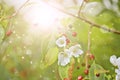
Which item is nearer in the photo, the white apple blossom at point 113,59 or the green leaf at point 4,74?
the white apple blossom at point 113,59

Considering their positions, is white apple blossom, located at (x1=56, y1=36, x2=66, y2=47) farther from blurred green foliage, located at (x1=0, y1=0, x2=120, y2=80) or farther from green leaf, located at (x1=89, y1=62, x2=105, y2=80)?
green leaf, located at (x1=89, y1=62, x2=105, y2=80)

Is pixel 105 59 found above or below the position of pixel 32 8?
below

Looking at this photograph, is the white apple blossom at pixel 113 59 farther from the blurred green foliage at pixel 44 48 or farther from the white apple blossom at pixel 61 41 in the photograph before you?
the white apple blossom at pixel 61 41

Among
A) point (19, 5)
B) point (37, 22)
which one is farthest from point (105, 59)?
point (19, 5)

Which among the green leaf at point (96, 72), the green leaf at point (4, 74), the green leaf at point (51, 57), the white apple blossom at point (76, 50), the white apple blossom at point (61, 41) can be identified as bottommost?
the green leaf at point (4, 74)

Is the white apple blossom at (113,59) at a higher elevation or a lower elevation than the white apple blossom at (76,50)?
lower

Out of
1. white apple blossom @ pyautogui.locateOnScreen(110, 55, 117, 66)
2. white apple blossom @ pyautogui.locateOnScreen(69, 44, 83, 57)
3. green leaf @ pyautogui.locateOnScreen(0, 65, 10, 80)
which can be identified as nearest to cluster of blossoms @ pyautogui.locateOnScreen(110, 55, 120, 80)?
white apple blossom @ pyautogui.locateOnScreen(110, 55, 117, 66)

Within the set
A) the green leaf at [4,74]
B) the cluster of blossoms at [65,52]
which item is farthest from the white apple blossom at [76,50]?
the green leaf at [4,74]

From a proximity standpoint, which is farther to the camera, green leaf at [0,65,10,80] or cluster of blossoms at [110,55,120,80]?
green leaf at [0,65,10,80]

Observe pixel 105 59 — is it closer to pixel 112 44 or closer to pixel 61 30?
pixel 112 44
